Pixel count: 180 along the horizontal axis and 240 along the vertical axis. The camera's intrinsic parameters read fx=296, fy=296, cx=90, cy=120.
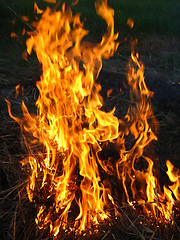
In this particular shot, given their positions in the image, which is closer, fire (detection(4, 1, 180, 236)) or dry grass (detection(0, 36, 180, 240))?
dry grass (detection(0, 36, 180, 240))

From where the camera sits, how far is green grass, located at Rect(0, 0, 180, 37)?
7469 millimetres

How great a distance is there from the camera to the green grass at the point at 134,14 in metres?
7.47

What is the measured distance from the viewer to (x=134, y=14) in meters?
8.13

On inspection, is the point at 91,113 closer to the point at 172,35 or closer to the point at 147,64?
the point at 147,64

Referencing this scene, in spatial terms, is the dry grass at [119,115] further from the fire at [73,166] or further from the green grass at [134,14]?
the green grass at [134,14]

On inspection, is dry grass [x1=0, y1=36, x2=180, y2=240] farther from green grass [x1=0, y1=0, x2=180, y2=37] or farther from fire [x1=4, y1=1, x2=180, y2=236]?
green grass [x1=0, y1=0, x2=180, y2=37]

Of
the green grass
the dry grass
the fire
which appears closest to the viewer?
the dry grass

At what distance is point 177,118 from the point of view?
3.90m

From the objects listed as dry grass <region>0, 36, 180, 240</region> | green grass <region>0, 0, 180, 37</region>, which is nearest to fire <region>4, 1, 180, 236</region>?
dry grass <region>0, 36, 180, 240</region>

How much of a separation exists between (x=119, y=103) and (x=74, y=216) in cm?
247

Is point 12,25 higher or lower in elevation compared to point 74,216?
lower

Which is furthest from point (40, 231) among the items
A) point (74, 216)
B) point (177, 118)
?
point (177, 118)

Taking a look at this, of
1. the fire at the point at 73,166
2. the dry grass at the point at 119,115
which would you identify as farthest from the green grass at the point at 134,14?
the fire at the point at 73,166

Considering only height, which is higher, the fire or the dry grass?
the fire
